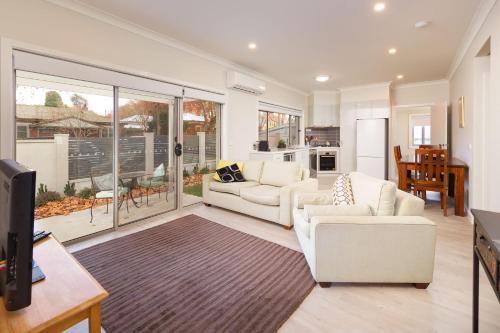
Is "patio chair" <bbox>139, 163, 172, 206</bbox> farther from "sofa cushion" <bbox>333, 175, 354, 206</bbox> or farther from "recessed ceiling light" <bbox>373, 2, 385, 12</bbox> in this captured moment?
"recessed ceiling light" <bbox>373, 2, 385, 12</bbox>

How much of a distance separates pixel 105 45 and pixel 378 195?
138 inches

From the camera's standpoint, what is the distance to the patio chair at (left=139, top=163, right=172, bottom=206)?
13.4 ft

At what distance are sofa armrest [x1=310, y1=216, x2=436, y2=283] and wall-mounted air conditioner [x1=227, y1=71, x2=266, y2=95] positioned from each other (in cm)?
370

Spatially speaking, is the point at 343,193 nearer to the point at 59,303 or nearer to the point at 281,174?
the point at 281,174

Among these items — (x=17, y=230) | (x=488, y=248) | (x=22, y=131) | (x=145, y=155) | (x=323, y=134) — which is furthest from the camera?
(x=323, y=134)

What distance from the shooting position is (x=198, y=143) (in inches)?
193

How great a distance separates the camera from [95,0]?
294cm

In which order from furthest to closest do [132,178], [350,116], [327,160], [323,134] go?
1. [323,134]
2. [327,160]
3. [350,116]
4. [132,178]

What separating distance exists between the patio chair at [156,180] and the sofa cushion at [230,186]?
0.79 meters

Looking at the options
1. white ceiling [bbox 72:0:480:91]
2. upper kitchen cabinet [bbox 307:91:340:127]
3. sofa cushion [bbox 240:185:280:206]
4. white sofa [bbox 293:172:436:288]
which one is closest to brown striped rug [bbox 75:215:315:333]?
white sofa [bbox 293:172:436:288]

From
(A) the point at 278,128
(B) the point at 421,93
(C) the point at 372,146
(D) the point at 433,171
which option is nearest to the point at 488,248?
(D) the point at 433,171

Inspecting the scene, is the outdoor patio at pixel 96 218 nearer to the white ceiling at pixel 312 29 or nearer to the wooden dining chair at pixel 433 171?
the white ceiling at pixel 312 29

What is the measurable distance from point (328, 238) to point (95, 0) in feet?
11.4

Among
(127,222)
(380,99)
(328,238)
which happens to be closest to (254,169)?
(127,222)
